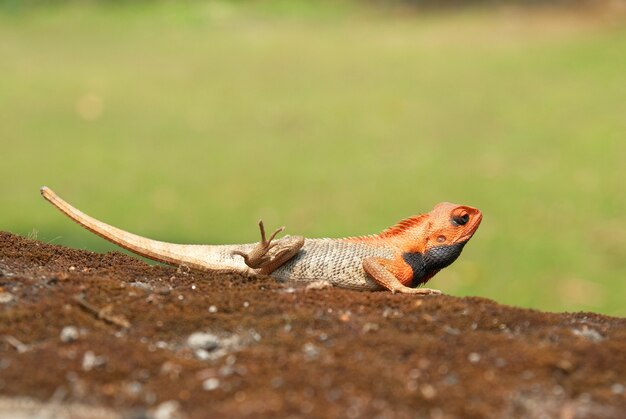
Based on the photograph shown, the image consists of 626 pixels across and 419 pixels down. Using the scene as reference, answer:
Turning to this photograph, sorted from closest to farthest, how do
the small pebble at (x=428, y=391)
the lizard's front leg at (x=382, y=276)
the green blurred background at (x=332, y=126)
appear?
the small pebble at (x=428, y=391) < the lizard's front leg at (x=382, y=276) < the green blurred background at (x=332, y=126)

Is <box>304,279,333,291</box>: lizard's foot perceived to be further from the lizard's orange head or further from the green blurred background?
the green blurred background

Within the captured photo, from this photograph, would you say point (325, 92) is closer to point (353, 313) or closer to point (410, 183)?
point (410, 183)

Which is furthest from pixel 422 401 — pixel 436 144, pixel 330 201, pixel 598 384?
pixel 436 144

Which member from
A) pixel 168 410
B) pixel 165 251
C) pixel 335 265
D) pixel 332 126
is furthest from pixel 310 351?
pixel 332 126

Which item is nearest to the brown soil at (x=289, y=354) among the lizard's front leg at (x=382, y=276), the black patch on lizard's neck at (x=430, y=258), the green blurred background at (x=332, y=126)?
the lizard's front leg at (x=382, y=276)

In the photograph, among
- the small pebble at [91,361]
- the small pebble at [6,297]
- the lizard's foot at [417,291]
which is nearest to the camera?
the small pebble at [91,361]

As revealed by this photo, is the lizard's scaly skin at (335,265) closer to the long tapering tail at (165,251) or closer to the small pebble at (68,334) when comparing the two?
the long tapering tail at (165,251)

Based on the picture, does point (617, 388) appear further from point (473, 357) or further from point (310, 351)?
point (310, 351)
